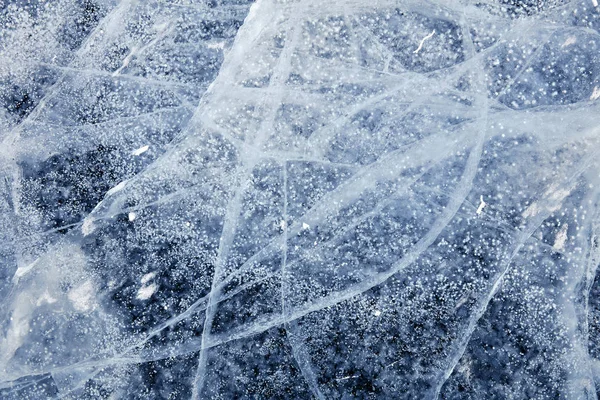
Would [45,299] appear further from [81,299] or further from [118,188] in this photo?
[118,188]

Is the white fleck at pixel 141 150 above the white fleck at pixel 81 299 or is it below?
above

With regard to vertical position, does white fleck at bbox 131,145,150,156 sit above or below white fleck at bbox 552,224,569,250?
above

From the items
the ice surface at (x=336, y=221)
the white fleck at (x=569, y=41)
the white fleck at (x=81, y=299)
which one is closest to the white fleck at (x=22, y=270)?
the ice surface at (x=336, y=221)

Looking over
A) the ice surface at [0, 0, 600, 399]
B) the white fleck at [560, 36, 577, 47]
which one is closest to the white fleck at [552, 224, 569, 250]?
the ice surface at [0, 0, 600, 399]

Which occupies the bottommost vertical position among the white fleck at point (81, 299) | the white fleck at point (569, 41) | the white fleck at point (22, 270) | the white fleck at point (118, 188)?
the white fleck at point (81, 299)

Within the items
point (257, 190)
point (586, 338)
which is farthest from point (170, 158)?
point (586, 338)

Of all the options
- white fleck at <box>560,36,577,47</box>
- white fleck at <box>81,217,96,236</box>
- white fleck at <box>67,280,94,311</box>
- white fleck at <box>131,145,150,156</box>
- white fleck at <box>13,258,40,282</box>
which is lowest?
white fleck at <box>67,280,94,311</box>

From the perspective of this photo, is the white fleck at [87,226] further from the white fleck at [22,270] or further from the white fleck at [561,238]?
the white fleck at [561,238]

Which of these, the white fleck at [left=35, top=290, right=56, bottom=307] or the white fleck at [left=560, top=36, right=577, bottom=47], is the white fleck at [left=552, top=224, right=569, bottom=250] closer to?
the white fleck at [left=560, top=36, right=577, bottom=47]
